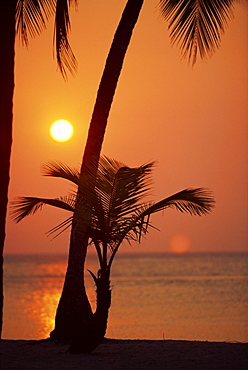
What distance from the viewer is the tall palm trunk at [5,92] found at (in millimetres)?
9742

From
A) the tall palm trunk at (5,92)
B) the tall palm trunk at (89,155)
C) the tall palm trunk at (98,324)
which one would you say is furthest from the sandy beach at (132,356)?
the tall palm trunk at (5,92)

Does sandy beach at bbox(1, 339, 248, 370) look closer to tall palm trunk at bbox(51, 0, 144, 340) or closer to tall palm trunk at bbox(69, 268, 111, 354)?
tall palm trunk at bbox(69, 268, 111, 354)

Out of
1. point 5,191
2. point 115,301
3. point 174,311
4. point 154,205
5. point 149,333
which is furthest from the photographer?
point 115,301

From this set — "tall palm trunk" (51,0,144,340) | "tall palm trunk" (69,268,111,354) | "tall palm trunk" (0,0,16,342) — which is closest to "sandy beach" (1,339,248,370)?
"tall palm trunk" (69,268,111,354)

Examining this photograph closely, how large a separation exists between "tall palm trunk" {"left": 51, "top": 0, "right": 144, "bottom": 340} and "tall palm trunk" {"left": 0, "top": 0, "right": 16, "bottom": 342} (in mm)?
2993

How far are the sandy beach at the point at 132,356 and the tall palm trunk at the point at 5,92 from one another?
1.79m

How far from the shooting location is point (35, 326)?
2295 centimetres

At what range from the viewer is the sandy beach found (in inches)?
404

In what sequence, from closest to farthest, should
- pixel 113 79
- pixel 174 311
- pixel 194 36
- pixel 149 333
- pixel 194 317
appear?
pixel 113 79 < pixel 194 36 < pixel 149 333 < pixel 194 317 < pixel 174 311

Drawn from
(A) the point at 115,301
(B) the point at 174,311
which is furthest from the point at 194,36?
(A) the point at 115,301

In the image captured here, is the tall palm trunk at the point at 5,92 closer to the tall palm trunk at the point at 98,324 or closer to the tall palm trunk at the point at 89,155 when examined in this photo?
the tall palm trunk at the point at 98,324

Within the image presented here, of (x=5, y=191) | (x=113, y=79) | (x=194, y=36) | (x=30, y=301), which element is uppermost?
(x=194, y=36)

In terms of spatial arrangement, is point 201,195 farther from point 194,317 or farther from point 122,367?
point 194,317

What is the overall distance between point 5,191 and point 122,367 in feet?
10.3
